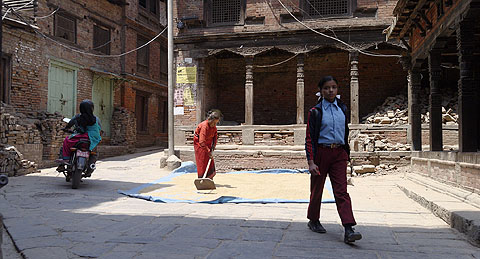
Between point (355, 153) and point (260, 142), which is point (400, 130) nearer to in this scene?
point (355, 153)

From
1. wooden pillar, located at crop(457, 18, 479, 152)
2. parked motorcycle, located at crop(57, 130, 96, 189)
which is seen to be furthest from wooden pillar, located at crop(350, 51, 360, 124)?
parked motorcycle, located at crop(57, 130, 96, 189)

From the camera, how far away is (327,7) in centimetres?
1403

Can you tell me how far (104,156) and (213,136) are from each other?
9859 mm

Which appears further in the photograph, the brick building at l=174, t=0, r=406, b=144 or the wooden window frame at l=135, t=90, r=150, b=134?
the wooden window frame at l=135, t=90, r=150, b=134

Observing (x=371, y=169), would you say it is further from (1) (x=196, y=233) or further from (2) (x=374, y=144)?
(1) (x=196, y=233)

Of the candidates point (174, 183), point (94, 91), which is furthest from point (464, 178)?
point (94, 91)

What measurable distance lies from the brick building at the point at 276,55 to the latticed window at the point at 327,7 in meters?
0.03

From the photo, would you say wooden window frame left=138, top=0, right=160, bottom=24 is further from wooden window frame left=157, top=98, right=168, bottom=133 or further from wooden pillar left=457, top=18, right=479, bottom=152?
wooden pillar left=457, top=18, right=479, bottom=152

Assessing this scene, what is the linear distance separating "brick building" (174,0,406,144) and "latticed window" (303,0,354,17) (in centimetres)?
3

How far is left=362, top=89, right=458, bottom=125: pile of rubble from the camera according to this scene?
41.5 ft

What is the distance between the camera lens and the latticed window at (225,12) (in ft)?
47.8

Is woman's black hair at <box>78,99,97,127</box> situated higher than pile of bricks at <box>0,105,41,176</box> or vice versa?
woman's black hair at <box>78,99,97,127</box>

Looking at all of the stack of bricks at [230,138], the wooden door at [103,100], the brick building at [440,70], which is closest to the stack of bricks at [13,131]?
the stack of bricks at [230,138]

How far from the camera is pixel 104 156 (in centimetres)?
1658
